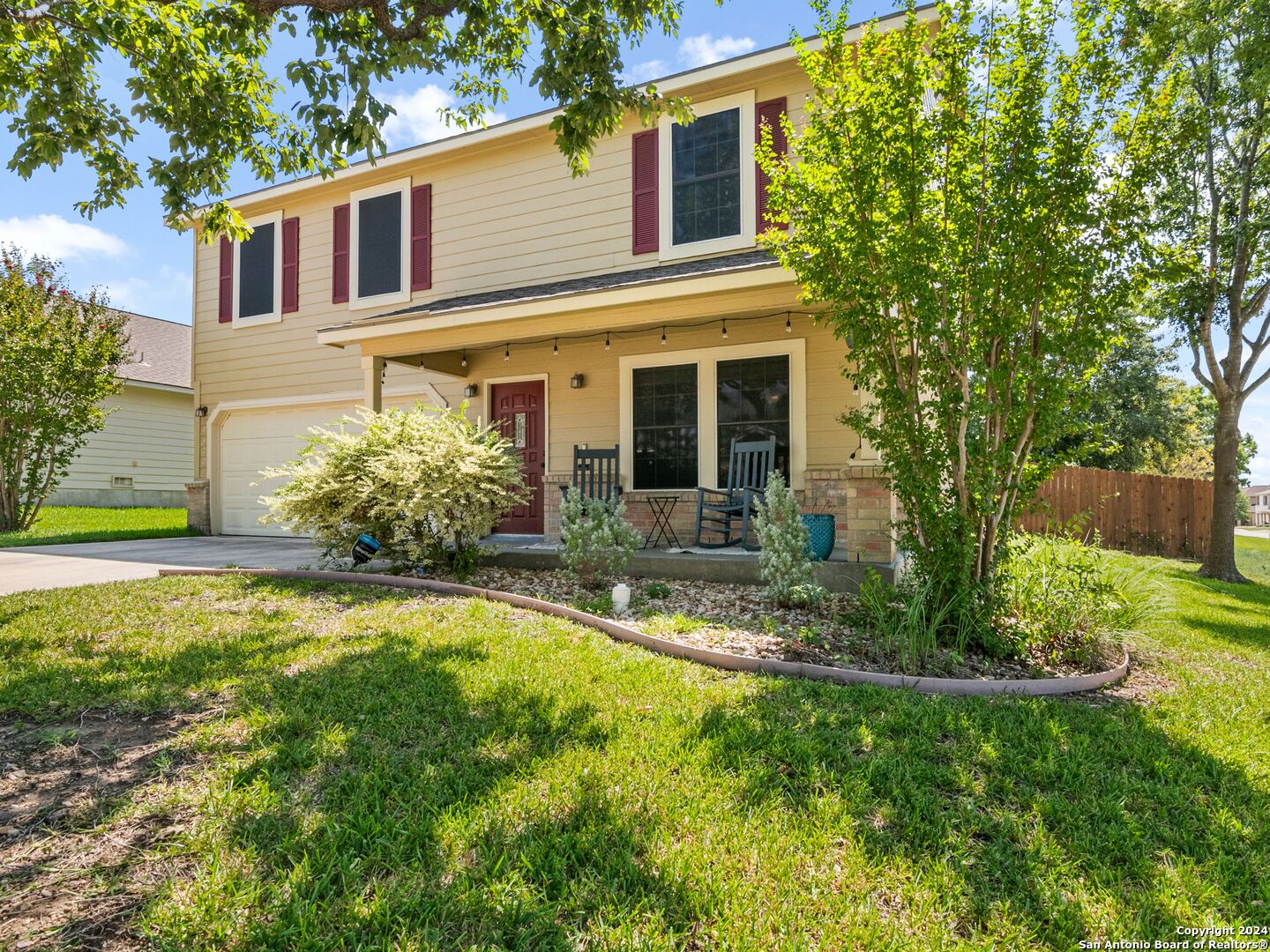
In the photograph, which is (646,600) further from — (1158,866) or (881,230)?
(1158,866)

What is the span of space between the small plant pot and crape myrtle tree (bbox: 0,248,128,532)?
11521 mm

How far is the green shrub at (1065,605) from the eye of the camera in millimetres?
3781

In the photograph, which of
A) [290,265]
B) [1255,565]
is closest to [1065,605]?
[290,265]

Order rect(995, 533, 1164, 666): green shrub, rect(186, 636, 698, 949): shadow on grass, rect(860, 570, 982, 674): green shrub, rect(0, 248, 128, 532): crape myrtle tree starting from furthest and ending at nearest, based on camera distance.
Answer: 1. rect(0, 248, 128, 532): crape myrtle tree
2. rect(995, 533, 1164, 666): green shrub
3. rect(860, 570, 982, 674): green shrub
4. rect(186, 636, 698, 949): shadow on grass

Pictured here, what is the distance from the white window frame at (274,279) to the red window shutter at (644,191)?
5943 millimetres

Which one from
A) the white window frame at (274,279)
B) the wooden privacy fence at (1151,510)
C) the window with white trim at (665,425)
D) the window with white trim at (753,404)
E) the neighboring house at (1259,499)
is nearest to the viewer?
Result: the window with white trim at (753,404)

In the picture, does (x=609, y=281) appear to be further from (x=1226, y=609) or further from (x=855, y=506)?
(x=1226, y=609)

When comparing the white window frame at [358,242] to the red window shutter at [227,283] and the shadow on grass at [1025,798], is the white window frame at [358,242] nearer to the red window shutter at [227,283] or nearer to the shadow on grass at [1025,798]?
the red window shutter at [227,283]

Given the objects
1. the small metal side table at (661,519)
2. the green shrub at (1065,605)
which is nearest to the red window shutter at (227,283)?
the small metal side table at (661,519)

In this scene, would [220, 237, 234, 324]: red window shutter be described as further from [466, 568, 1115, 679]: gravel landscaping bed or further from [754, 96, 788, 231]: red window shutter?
[754, 96, 788, 231]: red window shutter

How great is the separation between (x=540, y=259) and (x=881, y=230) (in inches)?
219

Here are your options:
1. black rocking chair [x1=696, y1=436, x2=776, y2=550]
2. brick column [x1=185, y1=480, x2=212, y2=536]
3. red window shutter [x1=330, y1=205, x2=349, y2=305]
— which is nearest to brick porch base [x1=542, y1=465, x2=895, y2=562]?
black rocking chair [x1=696, y1=436, x2=776, y2=550]

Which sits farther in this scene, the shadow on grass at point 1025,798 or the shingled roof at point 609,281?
the shingled roof at point 609,281

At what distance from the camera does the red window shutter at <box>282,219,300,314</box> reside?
9938 mm
